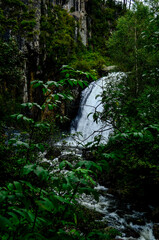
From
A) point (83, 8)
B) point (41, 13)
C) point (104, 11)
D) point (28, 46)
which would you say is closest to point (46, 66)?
point (28, 46)

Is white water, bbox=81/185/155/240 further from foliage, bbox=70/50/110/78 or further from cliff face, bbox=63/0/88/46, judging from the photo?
cliff face, bbox=63/0/88/46

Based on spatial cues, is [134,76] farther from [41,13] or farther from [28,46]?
[41,13]

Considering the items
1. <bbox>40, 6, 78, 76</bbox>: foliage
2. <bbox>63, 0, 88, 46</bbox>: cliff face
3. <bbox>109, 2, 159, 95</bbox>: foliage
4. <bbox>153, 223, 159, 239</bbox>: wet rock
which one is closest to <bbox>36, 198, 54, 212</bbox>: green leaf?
<bbox>153, 223, 159, 239</bbox>: wet rock

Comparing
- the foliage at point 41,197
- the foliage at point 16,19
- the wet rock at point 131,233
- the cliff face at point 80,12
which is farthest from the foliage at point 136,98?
the cliff face at point 80,12

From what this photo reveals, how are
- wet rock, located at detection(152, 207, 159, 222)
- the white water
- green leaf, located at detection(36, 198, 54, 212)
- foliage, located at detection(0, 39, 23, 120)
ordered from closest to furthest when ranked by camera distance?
green leaf, located at detection(36, 198, 54, 212), the white water, wet rock, located at detection(152, 207, 159, 222), foliage, located at detection(0, 39, 23, 120)

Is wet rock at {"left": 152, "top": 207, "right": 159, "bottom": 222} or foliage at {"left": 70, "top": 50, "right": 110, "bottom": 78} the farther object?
foliage at {"left": 70, "top": 50, "right": 110, "bottom": 78}

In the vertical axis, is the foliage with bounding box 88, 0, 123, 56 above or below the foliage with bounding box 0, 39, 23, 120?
above

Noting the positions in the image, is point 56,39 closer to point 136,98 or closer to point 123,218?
point 136,98

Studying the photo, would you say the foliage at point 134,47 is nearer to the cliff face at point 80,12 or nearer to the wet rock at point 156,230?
the wet rock at point 156,230

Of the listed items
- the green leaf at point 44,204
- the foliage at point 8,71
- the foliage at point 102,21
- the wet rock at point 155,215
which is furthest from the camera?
the foliage at point 102,21

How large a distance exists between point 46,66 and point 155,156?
41.1ft

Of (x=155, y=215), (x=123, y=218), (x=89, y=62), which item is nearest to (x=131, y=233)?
(x=123, y=218)

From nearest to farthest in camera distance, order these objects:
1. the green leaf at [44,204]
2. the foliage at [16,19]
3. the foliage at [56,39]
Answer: the green leaf at [44,204] → the foliage at [16,19] → the foliage at [56,39]

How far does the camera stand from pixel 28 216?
841mm
